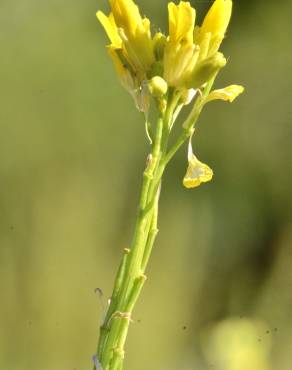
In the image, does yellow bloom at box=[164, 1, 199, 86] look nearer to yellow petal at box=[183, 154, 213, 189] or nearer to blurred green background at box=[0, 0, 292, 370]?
yellow petal at box=[183, 154, 213, 189]

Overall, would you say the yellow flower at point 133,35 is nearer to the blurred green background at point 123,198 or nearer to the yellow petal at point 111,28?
the yellow petal at point 111,28

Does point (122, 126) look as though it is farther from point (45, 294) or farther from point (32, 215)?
point (45, 294)

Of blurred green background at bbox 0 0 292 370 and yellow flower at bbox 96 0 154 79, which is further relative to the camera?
blurred green background at bbox 0 0 292 370

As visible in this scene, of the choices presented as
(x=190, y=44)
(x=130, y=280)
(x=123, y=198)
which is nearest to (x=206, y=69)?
(x=190, y=44)

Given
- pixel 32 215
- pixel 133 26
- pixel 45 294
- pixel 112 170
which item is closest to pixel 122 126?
pixel 112 170

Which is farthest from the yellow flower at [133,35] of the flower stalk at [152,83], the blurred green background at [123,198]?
the blurred green background at [123,198]

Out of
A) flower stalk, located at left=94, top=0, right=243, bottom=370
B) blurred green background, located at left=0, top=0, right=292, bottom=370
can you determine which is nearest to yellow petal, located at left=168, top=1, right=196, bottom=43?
flower stalk, located at left=94, top=0, right=243, bottom=370

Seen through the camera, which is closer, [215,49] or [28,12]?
[215,49]

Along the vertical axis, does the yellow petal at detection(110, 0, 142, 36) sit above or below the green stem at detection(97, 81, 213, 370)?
above
